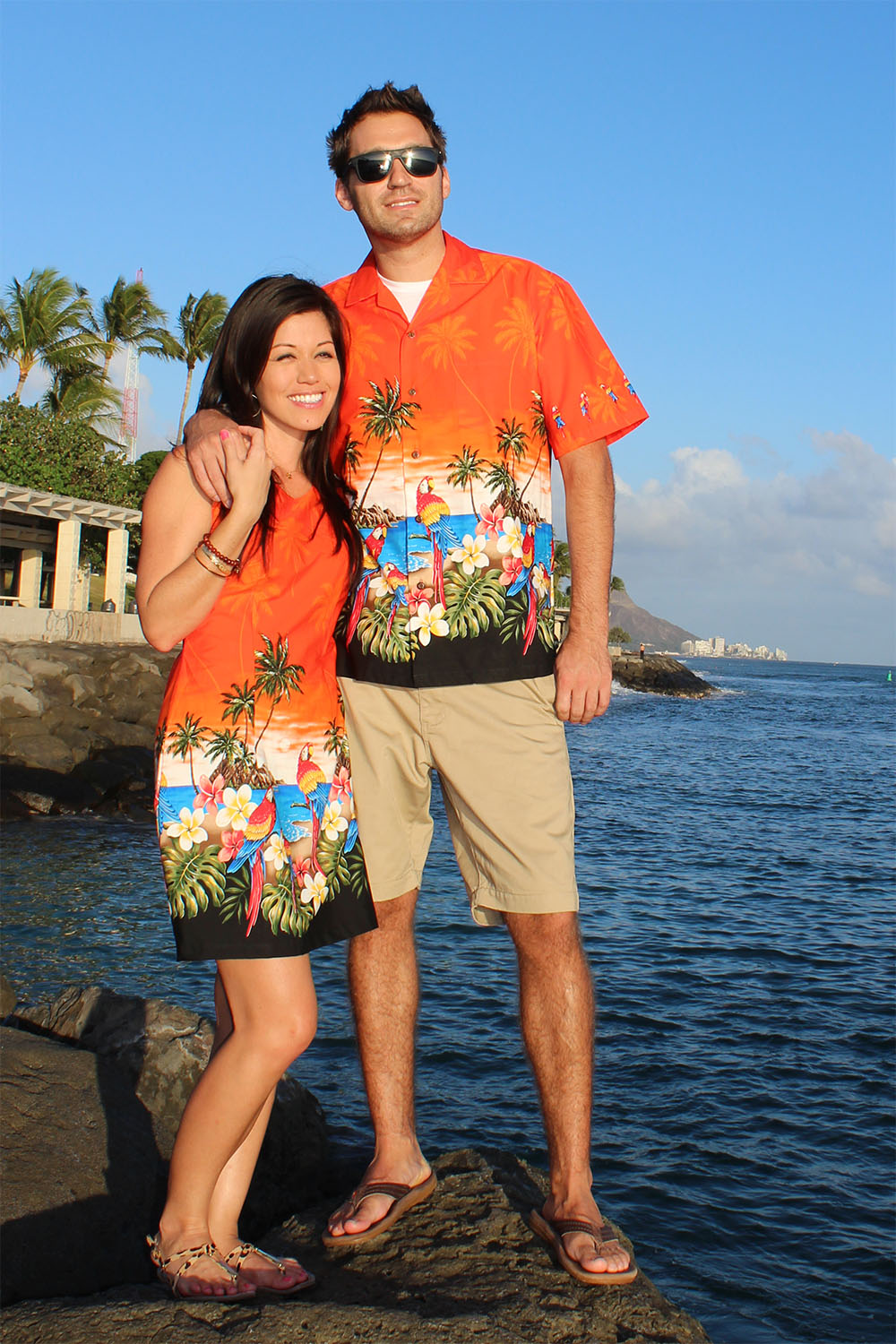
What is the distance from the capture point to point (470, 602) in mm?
3285

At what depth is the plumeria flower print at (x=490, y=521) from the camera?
10.8ft

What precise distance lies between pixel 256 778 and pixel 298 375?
1.12 metres

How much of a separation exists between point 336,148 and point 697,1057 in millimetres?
6534

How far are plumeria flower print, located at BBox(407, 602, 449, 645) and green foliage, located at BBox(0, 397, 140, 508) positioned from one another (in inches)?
1206

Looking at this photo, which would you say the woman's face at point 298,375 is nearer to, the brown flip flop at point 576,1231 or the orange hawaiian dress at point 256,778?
the orange hawaiian dress at point 256,778

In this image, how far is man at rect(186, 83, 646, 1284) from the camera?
327 cm

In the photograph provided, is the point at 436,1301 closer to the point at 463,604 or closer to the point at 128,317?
the point at 463,604

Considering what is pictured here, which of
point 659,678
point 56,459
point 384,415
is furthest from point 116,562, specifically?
point 659,678

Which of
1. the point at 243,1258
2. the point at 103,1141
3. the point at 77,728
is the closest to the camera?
the point at 243,1258

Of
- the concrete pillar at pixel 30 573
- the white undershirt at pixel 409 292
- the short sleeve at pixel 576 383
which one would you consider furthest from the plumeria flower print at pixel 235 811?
the concrete pillar at pixel 30 573

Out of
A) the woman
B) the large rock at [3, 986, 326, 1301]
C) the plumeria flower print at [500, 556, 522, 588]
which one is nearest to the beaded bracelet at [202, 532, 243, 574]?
the woman

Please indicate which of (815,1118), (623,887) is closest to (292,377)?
(815,1118)

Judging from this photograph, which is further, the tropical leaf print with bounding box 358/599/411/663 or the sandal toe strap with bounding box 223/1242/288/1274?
the tropical leaf print with bounding box 358/599/411/663

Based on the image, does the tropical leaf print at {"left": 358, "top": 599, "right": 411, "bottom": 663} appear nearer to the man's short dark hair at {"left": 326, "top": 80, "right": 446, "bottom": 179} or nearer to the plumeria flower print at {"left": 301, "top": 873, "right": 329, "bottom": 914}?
the plumeria flower print at {"left": 301, "top": 873, "right": 329, "bottom": 914}
